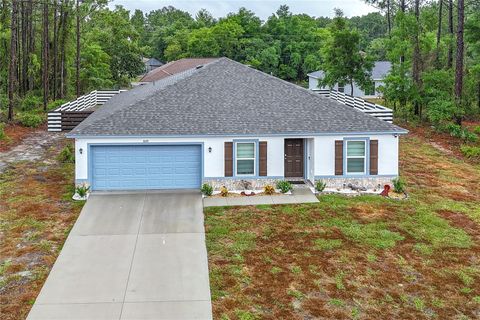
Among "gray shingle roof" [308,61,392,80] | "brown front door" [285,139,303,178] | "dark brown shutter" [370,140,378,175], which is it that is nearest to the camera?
"dark brown shutter" [370,140,378,175]

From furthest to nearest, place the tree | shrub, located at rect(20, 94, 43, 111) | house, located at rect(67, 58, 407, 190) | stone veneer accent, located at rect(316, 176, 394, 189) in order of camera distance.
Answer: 1. shrub, located at rect(20, 94, 43, 111)
2. the tree
3. stone veneer accent, located at rect(316, 176, 394, 189)
4. house, located at rect(67, 58, 407, 190)

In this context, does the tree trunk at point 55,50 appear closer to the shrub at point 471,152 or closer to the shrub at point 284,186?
the shrub at point 284,186

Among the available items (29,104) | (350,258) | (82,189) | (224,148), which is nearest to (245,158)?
(224,148)

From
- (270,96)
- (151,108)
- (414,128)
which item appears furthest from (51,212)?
(414,128)

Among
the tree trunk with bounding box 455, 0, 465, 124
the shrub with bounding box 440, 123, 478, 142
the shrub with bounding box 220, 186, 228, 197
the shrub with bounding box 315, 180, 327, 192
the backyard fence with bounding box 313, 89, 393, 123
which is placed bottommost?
the shrub with bounding box 220, 186, 228, 197

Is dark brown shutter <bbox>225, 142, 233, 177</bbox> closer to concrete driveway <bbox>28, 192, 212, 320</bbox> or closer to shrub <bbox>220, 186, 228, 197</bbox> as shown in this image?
shrub <bbox>220, 186, 228, 197</bbox>

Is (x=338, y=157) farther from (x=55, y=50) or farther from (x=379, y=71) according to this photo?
(x=379, y=71)

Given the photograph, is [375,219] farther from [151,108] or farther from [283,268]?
[151,108]

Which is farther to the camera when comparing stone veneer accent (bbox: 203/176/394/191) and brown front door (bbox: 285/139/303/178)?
brown front door (bbox: 285/139/303/178)

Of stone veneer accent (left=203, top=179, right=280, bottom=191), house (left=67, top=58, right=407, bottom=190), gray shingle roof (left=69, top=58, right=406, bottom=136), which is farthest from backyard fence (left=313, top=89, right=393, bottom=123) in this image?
stone veneer accent (left=203, top=179, right=280, bottom=191)
